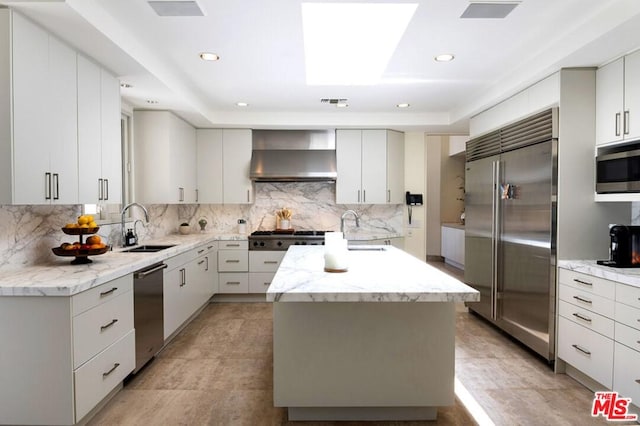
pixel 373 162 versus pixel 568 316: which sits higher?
pixel 373 162

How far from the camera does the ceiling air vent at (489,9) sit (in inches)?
86.7

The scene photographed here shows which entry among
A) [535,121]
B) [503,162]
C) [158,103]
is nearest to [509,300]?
[503,162]

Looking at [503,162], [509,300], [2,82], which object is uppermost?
[2,82]

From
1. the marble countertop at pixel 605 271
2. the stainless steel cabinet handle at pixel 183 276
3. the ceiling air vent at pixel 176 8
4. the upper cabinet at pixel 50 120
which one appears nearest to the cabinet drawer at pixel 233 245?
the stainless steel cabinet handle at pixel 183 276

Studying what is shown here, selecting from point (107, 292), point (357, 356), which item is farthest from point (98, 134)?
point (357, 356)

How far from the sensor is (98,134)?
2.75 meters

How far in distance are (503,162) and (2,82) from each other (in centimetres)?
379

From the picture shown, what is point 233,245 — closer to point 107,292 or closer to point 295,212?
point 295,212

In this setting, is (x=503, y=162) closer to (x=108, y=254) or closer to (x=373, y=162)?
(x=373, y=162)

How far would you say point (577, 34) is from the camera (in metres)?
2.46

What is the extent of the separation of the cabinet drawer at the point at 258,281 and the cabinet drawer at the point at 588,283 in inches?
129

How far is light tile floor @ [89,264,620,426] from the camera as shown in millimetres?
2295

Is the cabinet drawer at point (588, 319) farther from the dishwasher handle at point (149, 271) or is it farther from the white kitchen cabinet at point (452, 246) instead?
the white kitchen cabinet at point (452, 246)

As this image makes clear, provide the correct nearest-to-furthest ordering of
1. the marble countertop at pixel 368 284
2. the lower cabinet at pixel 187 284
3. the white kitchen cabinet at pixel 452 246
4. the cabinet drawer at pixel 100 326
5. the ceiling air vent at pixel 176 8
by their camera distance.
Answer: the marble countertop at pixel 368 284, the cabinet drawer at pixel 100 326, the ceiling air vent at pixel 176 8, the lower cabinet at pixel 187 284, the white kitchen cabinet at pixel 452 246
